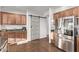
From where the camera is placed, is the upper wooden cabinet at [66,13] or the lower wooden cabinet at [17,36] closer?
the lower wooden cabinet at [17,36]

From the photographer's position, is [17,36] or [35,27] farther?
[35,27]

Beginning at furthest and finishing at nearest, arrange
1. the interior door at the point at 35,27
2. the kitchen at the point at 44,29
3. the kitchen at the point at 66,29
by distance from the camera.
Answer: the interior door at the point at 35,27, the kitchen at the point at 66,29, the kitchen at the point at 44,29

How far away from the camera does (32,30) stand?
399 centimetres

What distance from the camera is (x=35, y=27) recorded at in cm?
400

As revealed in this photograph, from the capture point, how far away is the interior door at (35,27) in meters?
3.80

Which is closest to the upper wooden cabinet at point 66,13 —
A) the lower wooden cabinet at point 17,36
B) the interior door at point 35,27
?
the interior door at point 35,27

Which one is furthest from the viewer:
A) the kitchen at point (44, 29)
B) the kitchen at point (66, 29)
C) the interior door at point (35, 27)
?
the interior door at point (35, 27)

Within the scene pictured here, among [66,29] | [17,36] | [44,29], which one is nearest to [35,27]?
[44,29]

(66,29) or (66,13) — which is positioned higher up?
(66,13)

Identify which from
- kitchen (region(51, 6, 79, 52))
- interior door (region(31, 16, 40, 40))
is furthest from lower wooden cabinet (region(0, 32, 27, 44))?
kitchen (region(51, 6, 79, 52))

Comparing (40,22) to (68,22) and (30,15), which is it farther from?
(68,22)

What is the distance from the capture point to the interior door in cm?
380

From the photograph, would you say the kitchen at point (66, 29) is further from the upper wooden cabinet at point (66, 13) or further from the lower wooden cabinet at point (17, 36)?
the lower wooden cabinet at point (17, 36)

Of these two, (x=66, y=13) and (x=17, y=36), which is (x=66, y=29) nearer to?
(x=66, y=13)
